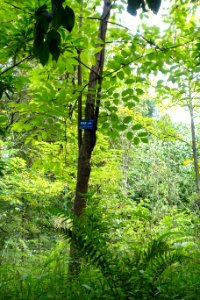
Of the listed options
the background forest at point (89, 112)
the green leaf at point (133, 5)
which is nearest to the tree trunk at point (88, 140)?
the background forest at point (89, 112)

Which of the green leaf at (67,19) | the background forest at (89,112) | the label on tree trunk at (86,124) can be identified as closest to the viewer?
the green leaf at (67,19)

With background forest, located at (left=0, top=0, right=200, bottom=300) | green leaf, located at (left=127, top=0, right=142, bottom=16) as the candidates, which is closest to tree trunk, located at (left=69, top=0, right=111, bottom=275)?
background forest, located at (left=0, top=0, right=200, bottom=300)

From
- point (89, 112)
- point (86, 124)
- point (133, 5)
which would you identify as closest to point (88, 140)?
point (86, 124)

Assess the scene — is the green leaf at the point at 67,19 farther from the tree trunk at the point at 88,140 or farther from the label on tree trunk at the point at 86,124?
the label on tree trunk at the point at 86,124

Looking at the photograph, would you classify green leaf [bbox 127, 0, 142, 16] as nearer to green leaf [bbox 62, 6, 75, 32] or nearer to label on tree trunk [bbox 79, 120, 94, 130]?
green leaf [bbox 62, 6, 75, 32]

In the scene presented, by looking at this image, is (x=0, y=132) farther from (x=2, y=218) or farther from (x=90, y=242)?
(x=2, y=218)

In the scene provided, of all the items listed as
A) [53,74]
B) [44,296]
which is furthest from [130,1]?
[53,74]

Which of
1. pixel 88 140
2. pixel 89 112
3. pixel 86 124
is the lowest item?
pixel 88 140

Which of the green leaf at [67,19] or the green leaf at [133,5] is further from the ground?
the green leaf at [133,5]

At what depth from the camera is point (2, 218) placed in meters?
Answer: 7.41

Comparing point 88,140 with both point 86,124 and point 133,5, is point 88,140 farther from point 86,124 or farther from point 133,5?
point 133,5

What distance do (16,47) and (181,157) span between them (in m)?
11.3

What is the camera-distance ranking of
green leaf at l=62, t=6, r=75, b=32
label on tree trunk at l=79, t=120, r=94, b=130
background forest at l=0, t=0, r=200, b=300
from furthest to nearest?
1. label on tree trunk at l=79, t=120, r=94, b=130
2. background forest at l=0, t=0, r=200, b=300
3. green leaf at l=62, t=6, r=75, b=32

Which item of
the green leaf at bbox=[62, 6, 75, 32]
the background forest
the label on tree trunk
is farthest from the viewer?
the label on tree trunk
